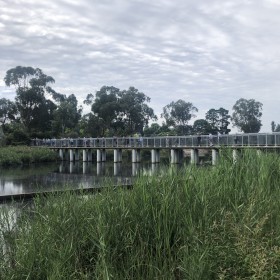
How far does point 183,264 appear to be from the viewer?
127 inches

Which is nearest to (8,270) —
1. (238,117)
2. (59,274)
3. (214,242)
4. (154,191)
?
(59,274)

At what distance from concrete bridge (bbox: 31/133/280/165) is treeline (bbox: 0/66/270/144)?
9.41 meters

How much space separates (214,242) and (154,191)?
109 centimetres

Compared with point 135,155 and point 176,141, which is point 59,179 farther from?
point 135,155

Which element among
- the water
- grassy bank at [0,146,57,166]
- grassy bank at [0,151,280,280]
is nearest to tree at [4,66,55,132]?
grassy bank at [0,146,57,166]

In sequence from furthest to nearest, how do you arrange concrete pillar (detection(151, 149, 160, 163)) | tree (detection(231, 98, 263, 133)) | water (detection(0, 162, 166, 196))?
tree (detection(231, 98, 263, 133))
concrete pillar (detection(151, 149, 160, 163))
water (detection(0, 162, 166, 196))

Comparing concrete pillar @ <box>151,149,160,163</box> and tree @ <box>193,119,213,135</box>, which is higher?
tree @ <box>193,119,213,135</box>

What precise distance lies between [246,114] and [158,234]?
66.5 m

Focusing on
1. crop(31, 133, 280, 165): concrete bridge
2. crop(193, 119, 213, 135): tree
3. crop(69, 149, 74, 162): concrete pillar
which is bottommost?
crop(69, 149, 74, 162): concrete pillar

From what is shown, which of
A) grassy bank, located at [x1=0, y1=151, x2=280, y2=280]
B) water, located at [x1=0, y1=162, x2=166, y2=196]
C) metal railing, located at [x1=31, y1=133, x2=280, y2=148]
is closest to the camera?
grassy bank, located at [x1=0, y1=151, x2=280, y2=280]

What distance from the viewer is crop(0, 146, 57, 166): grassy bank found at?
3771cm

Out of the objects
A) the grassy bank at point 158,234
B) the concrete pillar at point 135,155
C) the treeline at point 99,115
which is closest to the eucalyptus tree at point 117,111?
the treeline at point 99,115

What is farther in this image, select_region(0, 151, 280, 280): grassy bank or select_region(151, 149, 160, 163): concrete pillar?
select_region(151, 149, 160, 163): concrete pillar

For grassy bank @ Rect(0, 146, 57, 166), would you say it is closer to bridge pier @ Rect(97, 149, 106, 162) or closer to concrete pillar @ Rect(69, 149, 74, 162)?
concrete pillar @ Rect(69, 149, 74, 162)
